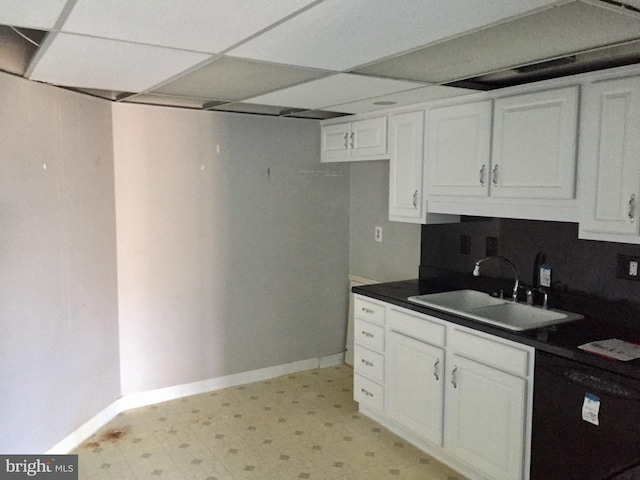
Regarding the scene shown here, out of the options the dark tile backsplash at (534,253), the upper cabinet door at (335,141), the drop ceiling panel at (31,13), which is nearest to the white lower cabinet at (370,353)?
the dark tile backsplash at (534,253)

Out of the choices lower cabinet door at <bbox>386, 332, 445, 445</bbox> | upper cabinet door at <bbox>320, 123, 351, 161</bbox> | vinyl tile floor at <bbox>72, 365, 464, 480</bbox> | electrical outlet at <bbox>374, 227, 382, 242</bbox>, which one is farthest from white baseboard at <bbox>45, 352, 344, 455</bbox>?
upper cabinet door at <bbox>320, 123, 351, 161</bbox>

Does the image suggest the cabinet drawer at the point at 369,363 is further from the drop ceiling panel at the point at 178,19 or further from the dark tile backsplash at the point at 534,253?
the drop ceiling panel at the point at 178,19

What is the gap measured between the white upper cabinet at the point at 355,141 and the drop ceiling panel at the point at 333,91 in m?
0.43

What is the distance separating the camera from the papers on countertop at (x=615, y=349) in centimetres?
213

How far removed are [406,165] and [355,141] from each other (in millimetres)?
628

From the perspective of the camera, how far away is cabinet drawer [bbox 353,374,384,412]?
3443 mm

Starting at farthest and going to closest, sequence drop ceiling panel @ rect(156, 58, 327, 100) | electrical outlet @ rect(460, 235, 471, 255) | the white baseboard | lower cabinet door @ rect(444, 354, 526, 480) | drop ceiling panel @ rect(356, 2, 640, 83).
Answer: electrical outlet @ rect(460, 235, 471, 255) < the white baseboard < lower cabinet door @ rect(444, 354, 526, 480) < drop ceiling panel @ rect(156, 58, 327, 100) < drop ceiling panel @ rect(356, 2, 640, 83)

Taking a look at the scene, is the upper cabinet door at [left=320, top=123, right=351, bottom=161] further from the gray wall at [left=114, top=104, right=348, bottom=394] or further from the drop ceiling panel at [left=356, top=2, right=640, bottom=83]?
the drop ceiling panel at [left=356, top=2, right=640, bottom=83]

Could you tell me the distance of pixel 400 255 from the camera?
4.09 m

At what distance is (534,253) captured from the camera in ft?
10.0

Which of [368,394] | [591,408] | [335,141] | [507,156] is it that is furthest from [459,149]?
[368,394]

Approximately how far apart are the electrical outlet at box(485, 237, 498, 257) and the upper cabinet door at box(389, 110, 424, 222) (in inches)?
18.1

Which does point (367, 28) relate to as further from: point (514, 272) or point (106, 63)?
point (514, 272)

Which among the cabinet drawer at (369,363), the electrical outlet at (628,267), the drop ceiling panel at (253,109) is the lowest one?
the cabinet drawer at (369,363)
